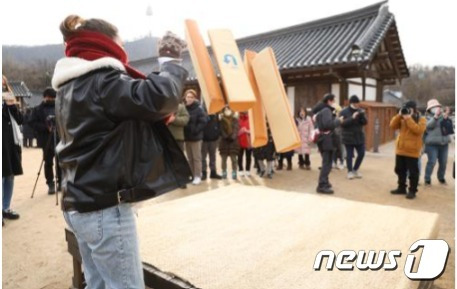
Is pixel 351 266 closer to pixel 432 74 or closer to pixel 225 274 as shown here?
pixel 225 274

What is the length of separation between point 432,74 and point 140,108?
44.4 metres

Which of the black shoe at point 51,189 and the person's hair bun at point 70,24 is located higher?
the person's hair bun at point 70,24

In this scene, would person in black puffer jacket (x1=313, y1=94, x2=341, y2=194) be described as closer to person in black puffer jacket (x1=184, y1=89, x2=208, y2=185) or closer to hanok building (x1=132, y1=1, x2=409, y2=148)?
person in black puffer jacket (x1=184, y1=89, x2=208, y2=185)

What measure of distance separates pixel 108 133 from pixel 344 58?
8.85 metres

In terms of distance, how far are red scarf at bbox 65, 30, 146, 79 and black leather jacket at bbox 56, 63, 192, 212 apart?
0.30 ft

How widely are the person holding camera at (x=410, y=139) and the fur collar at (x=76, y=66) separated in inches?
192

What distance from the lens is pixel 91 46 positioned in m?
1.29

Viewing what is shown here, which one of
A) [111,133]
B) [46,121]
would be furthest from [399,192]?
[46,121]

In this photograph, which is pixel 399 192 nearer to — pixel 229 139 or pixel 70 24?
pixel 229 139

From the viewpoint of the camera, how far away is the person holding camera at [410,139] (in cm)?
498

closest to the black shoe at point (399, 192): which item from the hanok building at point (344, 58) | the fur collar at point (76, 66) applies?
the hanok building at point (344, 58)

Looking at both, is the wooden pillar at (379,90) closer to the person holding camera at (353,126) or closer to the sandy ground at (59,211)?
the sandy ground at (59,211)

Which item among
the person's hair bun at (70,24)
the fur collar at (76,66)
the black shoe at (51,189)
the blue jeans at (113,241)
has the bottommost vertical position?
the black shoe at (51,189)

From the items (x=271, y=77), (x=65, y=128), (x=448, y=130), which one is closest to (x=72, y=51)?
(x=65, y=128)
